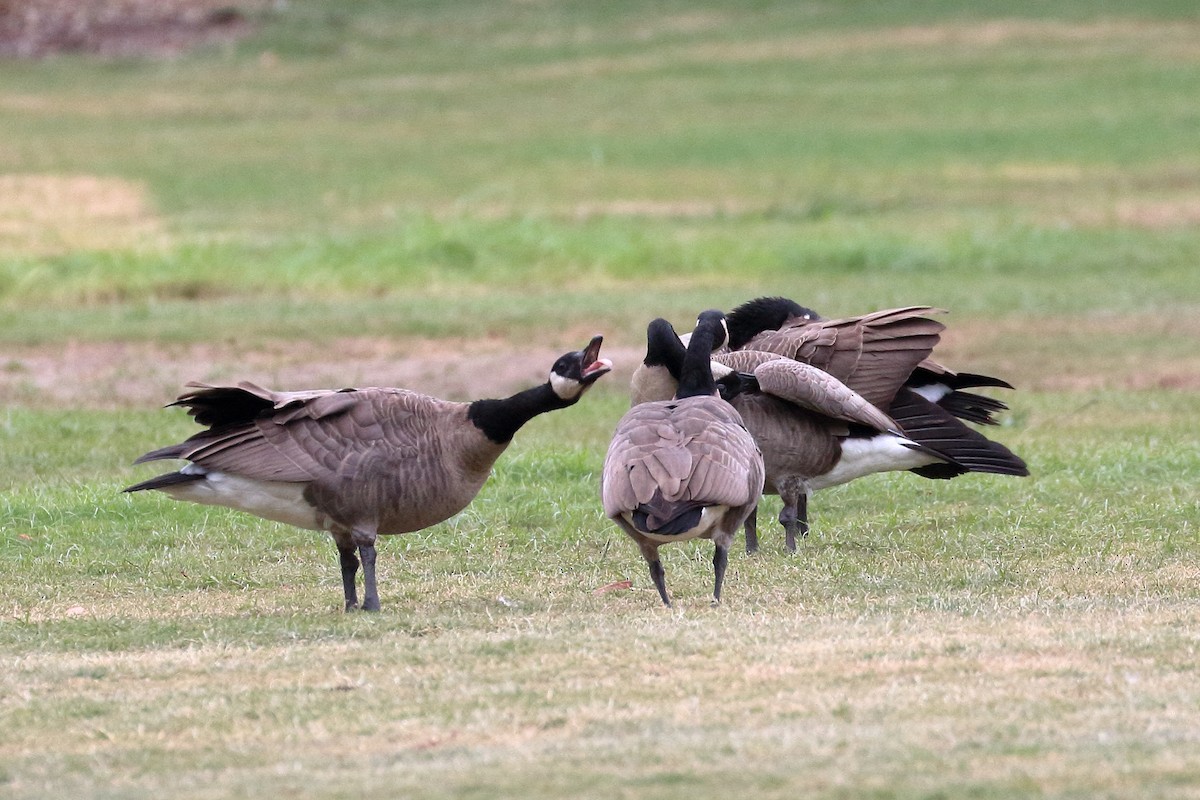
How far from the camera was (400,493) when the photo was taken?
308 inches

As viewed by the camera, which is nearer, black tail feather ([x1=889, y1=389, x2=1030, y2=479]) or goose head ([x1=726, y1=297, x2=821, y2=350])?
black tail feather ([x1=889, y1=389, x2=1030, y2=479])

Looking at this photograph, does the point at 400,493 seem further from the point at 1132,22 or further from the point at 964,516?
the point at 1132,22

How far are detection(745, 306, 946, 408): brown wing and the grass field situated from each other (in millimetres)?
823

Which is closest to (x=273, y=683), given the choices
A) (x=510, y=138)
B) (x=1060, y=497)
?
→ (x=1060, y=497)

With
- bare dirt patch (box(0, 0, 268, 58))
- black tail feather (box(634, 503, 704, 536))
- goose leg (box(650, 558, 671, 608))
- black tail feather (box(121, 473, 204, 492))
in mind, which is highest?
bare dirt patch (box(0, 0, 268, 58))

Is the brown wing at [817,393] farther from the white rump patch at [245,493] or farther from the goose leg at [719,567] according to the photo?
the white rump patch at [245,493]

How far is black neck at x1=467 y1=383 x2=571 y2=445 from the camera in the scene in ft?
25.6

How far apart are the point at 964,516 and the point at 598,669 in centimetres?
453

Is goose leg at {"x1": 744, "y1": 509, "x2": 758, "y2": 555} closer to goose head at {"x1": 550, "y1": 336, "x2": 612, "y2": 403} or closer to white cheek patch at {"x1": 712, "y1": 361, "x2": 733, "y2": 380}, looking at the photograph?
white cheek patch at {"x1": 712, "y1": 361, "x2": 733, "y2": 380}

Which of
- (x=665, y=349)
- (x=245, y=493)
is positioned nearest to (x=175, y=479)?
(x=245, y=493)

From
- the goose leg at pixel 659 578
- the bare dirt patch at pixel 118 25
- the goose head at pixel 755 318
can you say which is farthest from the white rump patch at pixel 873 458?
the bare dirt patch at pixel 118 25

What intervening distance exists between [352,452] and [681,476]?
1.45 meters

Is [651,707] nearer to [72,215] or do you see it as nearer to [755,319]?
Answer: [755,319]

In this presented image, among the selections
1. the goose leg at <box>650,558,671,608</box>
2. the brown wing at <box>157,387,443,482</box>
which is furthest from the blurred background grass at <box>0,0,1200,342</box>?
the goose leg at <box>650,558,671,608</box>
